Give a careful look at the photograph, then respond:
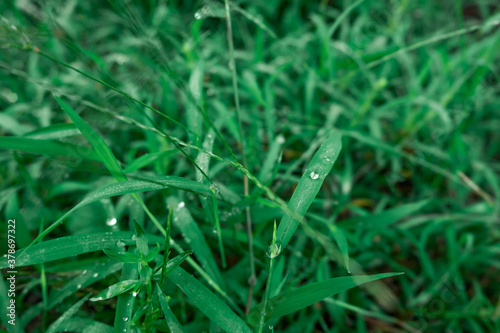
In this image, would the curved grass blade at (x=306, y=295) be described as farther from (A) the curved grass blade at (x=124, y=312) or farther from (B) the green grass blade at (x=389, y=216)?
(B) the green grass blade at (x=389, y=216)

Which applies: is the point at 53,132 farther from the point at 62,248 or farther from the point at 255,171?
the point at 255,171

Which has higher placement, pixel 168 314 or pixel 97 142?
pixel 97 142

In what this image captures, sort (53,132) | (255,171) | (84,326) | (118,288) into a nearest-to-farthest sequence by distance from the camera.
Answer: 1. (118,288)
2. (84,326)
3. (53,132)
4. (255,171)

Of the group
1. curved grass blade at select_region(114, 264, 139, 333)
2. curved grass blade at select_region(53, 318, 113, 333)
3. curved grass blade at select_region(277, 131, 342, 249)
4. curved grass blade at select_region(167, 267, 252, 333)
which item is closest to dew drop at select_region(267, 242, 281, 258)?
curved grass blade at select_region(277, 131, 342, 249)

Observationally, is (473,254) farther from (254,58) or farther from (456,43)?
(254,58)

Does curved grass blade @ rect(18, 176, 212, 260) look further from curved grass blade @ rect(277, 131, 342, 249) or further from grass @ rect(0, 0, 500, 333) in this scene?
curved grass blade @ rect(277, 131, 342, 249)

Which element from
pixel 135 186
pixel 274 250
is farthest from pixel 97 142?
pixel 274 250

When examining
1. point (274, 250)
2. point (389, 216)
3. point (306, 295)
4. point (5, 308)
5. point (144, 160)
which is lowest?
point (389, 216)

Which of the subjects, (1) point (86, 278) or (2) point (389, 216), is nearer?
(1) point (86, 278)
